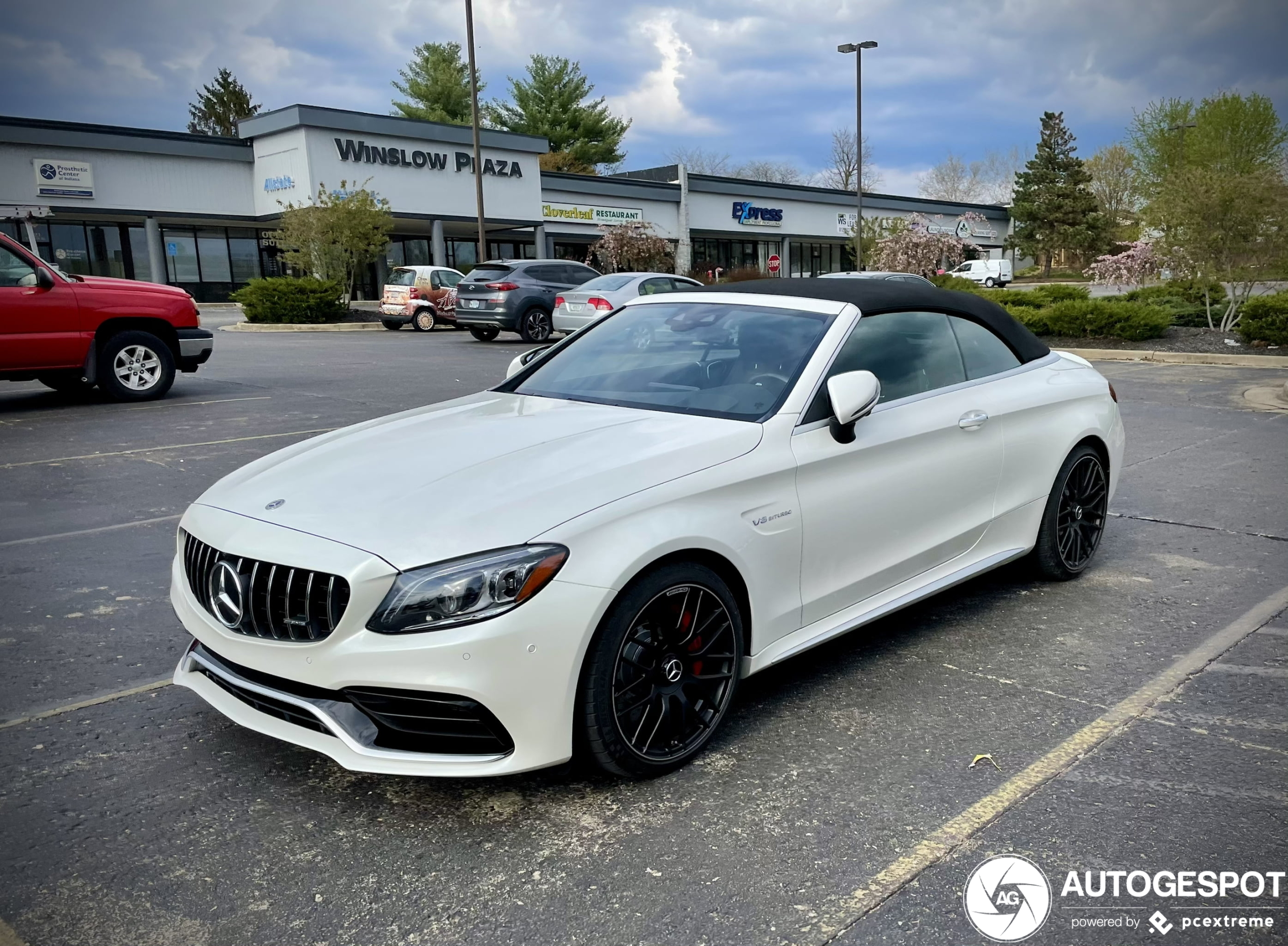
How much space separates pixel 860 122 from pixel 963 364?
37030 millimetres

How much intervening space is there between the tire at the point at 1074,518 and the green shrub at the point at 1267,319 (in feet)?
47.2

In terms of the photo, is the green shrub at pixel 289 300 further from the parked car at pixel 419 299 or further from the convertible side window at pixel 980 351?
the convertible side window at pixel 980 351

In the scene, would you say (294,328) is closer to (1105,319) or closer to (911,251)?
(1105,319)

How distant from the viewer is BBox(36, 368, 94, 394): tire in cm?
1170

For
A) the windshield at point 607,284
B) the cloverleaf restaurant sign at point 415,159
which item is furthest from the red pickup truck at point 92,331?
the cloverleaf restaurant sign at point 415,159

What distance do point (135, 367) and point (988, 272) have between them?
55296 mm

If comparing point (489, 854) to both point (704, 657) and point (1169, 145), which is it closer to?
point (704, 657)

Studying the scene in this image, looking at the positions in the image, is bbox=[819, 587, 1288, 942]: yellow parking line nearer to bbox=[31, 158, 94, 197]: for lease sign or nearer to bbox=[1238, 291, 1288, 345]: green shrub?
bbox=[1238, 291, 1288, 345]: green shrub

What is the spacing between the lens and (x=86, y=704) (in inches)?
151

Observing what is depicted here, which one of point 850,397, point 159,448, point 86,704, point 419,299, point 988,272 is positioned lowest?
point 86,704

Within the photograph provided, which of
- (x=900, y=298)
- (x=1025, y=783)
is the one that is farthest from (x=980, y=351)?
(x=1025, y=783)

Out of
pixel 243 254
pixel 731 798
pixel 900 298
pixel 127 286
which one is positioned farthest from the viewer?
pixel 243 254

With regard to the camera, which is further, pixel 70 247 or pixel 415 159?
pixel 415 159

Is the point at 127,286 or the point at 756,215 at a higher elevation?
the point at 756,215
